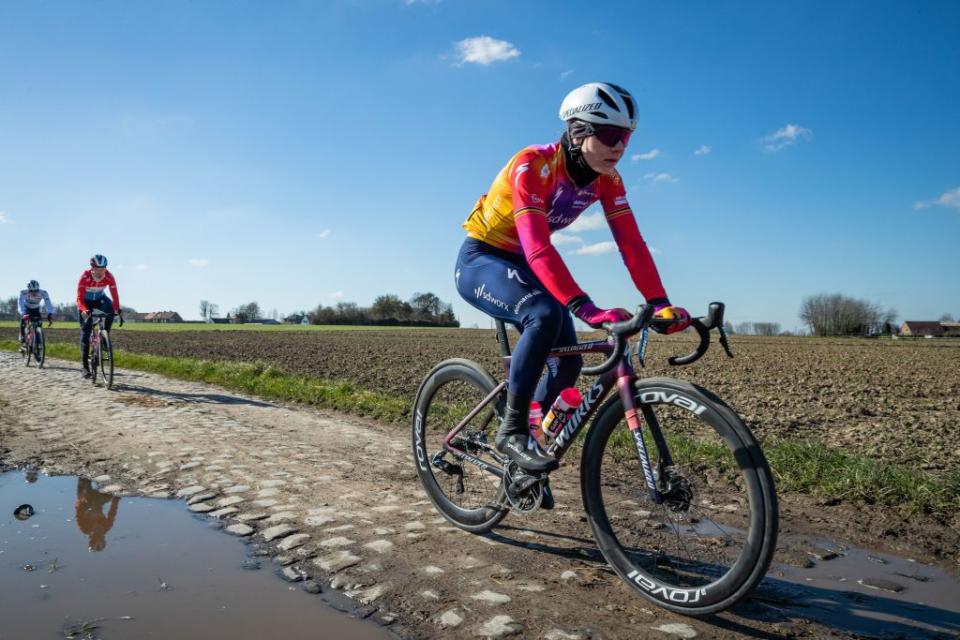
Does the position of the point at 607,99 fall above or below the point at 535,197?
above

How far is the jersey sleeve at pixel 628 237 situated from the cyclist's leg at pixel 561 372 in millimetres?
486

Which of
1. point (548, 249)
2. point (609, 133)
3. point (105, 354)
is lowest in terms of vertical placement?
point (105, 354)

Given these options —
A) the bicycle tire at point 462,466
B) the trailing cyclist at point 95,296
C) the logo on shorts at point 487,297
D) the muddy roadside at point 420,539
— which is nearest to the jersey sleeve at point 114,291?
the trailing cyclist at point 95,296

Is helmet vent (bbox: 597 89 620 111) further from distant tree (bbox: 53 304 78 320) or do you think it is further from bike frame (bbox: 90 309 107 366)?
distant tree (bbox: 53 304 78 320)

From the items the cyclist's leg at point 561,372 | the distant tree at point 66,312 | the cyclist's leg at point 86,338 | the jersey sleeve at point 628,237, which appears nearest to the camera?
the jersey sleeve at point 628,237

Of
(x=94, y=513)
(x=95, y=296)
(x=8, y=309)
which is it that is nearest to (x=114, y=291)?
(x=95, y=296)

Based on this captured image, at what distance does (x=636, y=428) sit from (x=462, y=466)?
5.44 ft

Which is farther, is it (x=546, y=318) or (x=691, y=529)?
(x=691, y=529)

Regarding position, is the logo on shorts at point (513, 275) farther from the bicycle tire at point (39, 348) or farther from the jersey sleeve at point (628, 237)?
the bicycle tire at point (39, 348)

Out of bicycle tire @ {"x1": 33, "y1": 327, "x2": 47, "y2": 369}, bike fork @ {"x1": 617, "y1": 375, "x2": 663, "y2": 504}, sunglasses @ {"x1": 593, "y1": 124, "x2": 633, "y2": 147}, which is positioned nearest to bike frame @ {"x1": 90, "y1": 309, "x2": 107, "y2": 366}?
bicycle tire @ {"x1": 33, "y1": 327, "x2": 47, "y2": 369}

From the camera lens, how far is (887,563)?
12.3 feet

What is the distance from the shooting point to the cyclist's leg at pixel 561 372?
391cm

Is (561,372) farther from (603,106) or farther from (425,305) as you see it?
(425,305)

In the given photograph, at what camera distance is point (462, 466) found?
450 cm
